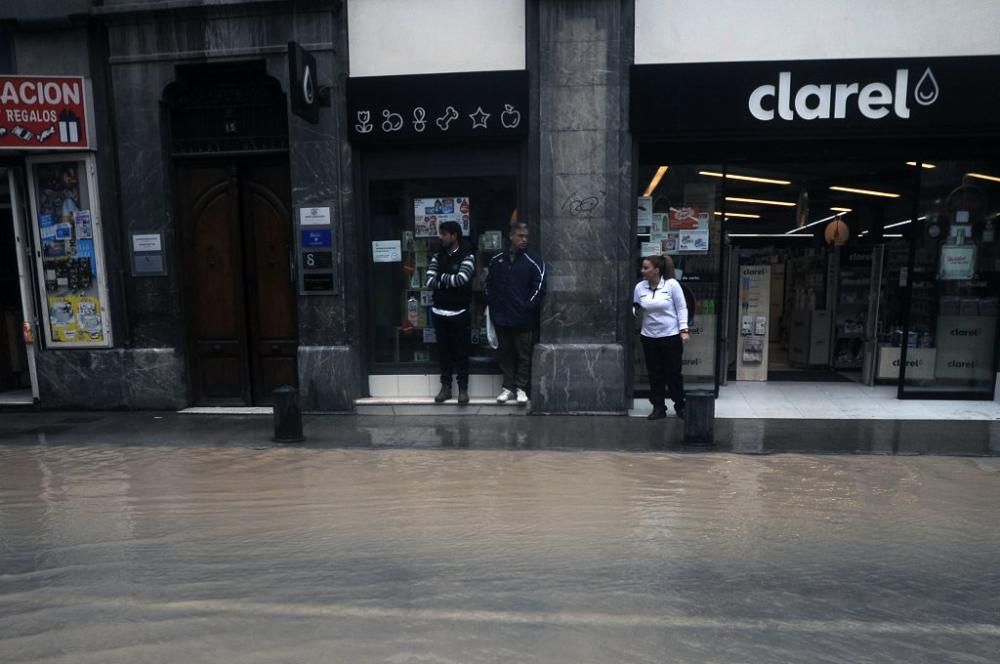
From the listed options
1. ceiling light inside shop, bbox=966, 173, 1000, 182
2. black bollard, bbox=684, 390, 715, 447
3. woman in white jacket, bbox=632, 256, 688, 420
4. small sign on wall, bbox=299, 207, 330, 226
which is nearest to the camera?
black bollard, bbox=684, 390, 715, 447

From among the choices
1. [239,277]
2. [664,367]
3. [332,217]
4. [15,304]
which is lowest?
[664,367]

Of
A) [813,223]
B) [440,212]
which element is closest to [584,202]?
[440,212]

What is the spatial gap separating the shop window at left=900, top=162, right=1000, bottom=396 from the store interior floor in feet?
1.25

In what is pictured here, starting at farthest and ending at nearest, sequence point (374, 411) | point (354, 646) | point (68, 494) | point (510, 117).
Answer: point (374, 411) < point (510, 117) < point (68, 494) < point (354, 646)

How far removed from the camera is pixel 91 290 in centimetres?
844

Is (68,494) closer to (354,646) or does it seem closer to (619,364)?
(354,646)

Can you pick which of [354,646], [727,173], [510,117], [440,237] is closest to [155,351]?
[440,237]

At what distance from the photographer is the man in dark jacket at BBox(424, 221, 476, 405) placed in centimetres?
785

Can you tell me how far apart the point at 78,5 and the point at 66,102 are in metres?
1.12

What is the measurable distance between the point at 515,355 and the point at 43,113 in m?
6.10

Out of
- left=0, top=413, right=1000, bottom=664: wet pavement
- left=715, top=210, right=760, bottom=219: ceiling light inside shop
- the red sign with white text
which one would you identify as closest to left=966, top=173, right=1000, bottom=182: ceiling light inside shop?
left=715, top=210, right=760, bottom=219: ceiling light inside shop

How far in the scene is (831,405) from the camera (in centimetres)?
825

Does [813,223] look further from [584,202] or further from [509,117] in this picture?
[509,117]

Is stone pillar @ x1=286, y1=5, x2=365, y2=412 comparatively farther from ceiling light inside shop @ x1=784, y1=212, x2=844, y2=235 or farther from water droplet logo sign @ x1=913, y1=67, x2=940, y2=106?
ceiling light inside shop @ x1=784, y1=212, x2=844, y2=235
